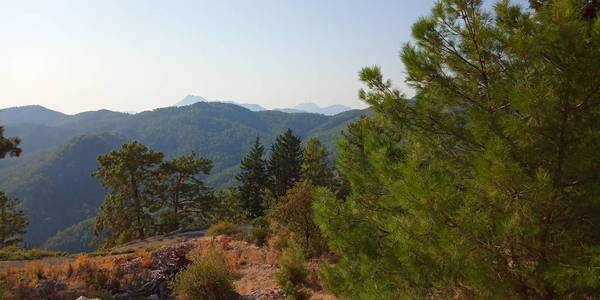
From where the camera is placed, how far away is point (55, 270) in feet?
38.6

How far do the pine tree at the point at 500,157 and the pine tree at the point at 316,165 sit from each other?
29.7 metres

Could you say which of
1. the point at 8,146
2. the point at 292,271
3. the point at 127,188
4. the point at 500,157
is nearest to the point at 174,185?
the point at 127,188

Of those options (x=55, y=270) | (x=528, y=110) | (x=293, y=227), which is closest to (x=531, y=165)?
(x=528, y=110)

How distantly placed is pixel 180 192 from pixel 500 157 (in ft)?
106

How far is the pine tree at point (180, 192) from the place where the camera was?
98.9ft

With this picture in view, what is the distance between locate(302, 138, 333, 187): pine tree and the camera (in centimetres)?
3481

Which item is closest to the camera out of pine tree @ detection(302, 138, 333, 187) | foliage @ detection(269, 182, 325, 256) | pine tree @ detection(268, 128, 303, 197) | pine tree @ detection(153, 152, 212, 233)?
foliage @ detection(269, 182, 325, 256)

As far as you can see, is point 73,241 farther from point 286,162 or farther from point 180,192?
point 286,162

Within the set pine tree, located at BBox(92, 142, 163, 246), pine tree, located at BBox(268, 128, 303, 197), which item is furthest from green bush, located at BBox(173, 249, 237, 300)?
pine tree, located at BBox(268, 128, 303, 197)

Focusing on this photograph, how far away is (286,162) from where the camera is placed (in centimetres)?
3797

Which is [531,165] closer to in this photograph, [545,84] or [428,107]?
[545,84]

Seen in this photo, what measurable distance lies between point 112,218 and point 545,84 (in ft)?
108

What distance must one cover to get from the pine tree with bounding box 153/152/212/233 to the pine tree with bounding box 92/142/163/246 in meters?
0.99

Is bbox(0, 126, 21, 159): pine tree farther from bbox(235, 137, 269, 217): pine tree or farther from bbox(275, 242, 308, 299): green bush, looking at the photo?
bbox(235, 137, 269, 217): pine tree
